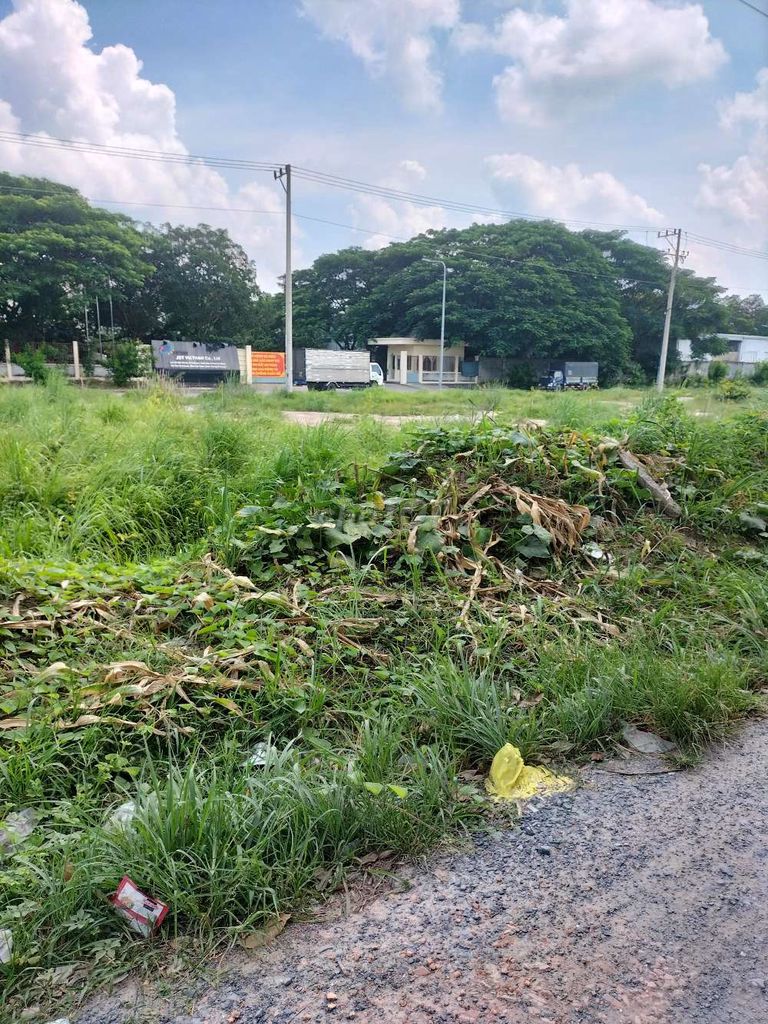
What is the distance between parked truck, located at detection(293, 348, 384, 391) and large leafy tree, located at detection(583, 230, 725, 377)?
1968 cm

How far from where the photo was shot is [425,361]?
40.4 m

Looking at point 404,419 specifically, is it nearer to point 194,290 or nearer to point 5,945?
point 5,945

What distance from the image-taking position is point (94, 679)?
218 centimetres

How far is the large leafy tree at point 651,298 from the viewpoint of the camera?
43000 millimetres

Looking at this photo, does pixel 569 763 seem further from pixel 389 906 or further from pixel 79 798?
pixel 79 798

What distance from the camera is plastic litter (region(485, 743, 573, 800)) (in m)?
1.80

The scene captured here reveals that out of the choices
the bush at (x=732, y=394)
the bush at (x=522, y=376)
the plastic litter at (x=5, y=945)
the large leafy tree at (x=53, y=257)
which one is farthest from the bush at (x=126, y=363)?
the plastic litter at (x=5, y=945)

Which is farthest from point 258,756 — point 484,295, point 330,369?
point 484,295

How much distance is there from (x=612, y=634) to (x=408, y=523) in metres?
1.04

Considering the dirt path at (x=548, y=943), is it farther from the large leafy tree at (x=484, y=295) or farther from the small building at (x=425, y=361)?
the small building at (x=425, y=361)

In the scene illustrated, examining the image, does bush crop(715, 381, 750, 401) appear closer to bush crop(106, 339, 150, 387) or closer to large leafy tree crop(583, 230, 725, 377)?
bush crop(106, 339, 150, 387)

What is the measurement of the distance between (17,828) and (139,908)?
1.75ft

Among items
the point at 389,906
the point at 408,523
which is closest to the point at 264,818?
the point at 389,906

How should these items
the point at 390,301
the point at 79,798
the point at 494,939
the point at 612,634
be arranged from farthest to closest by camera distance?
1. the point at 390,301
2. the point at 612,634
3. the point at 79,798
4. the point at 494,939
